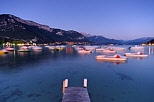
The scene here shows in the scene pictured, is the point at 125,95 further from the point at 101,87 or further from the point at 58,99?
the point at 58,99

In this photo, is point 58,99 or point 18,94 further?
point 18,94

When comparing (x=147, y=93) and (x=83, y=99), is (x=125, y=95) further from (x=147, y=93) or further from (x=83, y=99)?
(x=83, y=99)

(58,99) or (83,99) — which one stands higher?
(83,99)

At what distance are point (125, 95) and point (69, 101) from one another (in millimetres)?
5813

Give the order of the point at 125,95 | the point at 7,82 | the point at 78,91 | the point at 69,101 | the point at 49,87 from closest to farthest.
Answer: the point at 69,101 → the point at 78,91 → the point at 125,95 → the point at 49,87 → the point at 7,82

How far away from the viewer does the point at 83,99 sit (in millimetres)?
7887

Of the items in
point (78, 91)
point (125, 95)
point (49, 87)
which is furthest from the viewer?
point (49, 87)

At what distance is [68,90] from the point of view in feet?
30.7

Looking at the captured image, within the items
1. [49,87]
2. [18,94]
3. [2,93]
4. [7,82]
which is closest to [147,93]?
[49,87]

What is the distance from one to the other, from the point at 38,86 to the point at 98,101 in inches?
267

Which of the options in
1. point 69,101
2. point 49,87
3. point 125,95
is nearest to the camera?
point 69,101

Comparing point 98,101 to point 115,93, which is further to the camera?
point 115,93

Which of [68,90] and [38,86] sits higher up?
[68,90]

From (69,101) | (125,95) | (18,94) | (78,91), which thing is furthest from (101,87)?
(18,94)
